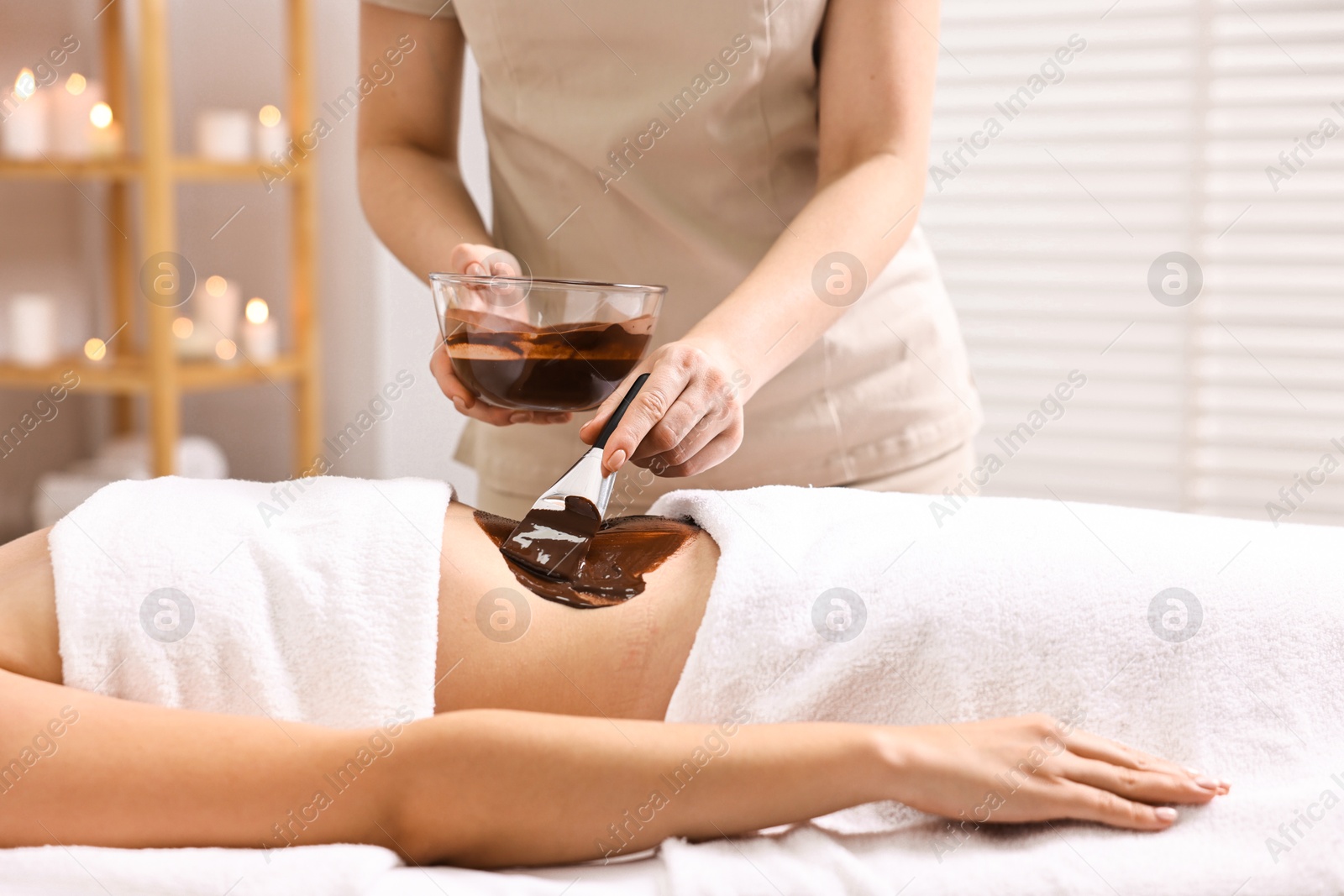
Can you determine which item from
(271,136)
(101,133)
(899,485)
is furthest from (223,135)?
(899,485)

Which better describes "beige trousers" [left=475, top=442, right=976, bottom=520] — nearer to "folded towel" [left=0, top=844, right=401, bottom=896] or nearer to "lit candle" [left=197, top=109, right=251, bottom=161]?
"folded towel" [left=0, top=844, right=401, bottom=896]

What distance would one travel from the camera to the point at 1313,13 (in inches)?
75.7

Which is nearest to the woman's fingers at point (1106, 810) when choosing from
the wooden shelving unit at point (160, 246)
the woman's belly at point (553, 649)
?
the woman's belly at point (553, 649)

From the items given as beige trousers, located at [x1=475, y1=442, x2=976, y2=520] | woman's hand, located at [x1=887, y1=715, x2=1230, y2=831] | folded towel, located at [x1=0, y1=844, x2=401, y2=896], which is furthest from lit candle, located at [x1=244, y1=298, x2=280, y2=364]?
woman's hand, located at [x1=887, y1=715, x2=1230, y2=831]

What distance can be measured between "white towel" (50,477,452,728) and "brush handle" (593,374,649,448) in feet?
0.53

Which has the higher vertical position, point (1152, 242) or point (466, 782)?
point (1152, 242)

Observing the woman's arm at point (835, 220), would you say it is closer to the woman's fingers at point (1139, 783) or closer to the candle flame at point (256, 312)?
the woman's fingers at point (1139, 783)

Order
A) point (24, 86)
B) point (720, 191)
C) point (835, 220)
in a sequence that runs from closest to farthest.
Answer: point (835, 220) < point (720, 191) < point (24, 86)

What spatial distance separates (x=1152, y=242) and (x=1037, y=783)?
5.13 ft

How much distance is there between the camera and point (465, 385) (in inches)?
37.9

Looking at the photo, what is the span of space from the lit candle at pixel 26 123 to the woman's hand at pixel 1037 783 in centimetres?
217

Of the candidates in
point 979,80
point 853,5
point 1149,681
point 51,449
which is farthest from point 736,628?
point 51,449

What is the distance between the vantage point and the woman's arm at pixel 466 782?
0.73 m

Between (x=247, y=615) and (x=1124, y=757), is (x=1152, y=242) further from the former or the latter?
(x=247, y=615)
